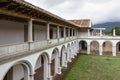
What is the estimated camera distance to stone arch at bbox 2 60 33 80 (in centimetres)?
1070

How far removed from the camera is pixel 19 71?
15.8 meters

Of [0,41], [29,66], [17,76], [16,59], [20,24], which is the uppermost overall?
[20,24]

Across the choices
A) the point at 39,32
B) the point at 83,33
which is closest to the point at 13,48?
the point at 39,32

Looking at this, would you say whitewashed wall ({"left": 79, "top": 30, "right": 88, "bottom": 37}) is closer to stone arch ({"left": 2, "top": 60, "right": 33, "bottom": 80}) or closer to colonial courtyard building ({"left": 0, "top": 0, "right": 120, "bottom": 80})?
colonial courtyard building ({"left": 0, "top": 0, "right": 120, "bottom": 80})

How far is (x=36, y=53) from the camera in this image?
12.2m

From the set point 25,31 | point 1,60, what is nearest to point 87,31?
point 25,31

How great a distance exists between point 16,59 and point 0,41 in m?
3.80

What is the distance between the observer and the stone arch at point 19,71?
35.1 ft

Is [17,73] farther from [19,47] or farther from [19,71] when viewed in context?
[19,47]

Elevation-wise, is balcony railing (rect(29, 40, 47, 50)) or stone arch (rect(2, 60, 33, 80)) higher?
balcony railing (rect(29, 40, 47, 50))

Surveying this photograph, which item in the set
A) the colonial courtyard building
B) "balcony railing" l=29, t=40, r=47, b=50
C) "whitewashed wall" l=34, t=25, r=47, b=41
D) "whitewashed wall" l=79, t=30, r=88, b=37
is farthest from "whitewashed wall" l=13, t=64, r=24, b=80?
"whitewashed wall" l=79, t=30, r=88, b=37

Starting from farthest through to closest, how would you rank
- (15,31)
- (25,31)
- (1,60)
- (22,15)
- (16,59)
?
1. (25,31)
2. (15,31)
3. (22,15)
4. (16,59)
5. (1,60)

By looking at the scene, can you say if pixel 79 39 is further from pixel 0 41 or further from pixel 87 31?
pixel 0 41

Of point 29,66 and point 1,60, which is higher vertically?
point 1,60
